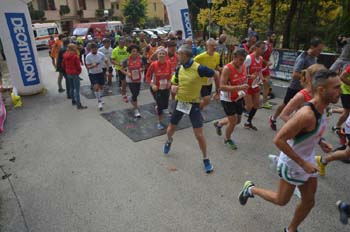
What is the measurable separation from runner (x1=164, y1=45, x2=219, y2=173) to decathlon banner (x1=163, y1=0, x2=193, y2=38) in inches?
280

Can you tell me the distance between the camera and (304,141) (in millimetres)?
2275

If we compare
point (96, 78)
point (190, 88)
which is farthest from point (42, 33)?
point (190, 88)

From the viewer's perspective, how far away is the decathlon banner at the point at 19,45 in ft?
26.1

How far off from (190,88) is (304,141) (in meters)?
1.99

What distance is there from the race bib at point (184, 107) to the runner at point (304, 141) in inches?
70.1

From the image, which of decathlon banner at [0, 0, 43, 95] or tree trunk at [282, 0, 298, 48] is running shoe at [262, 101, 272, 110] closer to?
tree trunk at [282, 0, 298, 48]

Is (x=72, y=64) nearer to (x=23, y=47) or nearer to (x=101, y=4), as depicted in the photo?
(x=23, y=47)

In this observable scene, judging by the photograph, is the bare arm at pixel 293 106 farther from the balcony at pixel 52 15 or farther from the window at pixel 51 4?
the window at pixel 51 4

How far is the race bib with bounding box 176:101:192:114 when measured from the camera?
13.3 ft

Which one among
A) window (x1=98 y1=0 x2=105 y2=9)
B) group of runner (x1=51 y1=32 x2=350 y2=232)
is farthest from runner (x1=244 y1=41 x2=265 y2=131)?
window (x1=98 y1=0 x2=105 y2=9)

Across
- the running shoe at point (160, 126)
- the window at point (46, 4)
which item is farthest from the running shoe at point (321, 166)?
the window at point (46, 4)

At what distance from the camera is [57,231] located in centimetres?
304

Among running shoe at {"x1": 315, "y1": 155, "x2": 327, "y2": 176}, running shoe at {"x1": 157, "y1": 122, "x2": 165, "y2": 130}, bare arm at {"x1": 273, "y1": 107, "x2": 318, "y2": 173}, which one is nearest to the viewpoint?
bare arm at {"x1": 273, "y1": 107, "x2": 318, "y2": 173}

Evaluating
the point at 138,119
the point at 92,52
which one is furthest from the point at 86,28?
the point at 138,119
